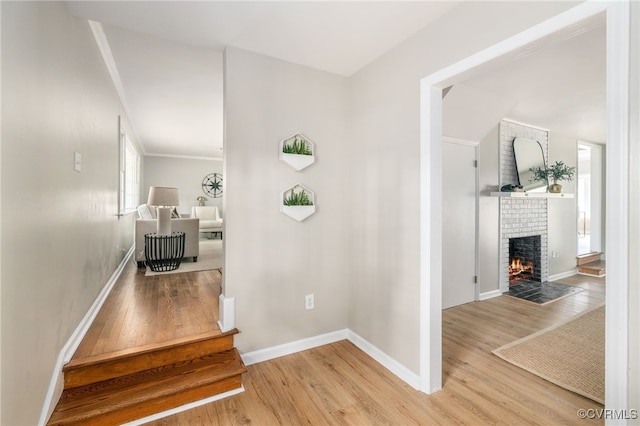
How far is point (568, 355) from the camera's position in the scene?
2.41 m

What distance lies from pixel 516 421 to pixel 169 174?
8.93m

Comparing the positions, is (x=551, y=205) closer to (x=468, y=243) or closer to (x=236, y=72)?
(x=468, y=243)

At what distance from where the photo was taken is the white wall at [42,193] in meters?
1.14

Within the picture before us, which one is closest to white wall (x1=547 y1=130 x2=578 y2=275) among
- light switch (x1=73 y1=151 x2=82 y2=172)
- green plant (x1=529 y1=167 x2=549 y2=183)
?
green plant (x1=529 y1=167 x2=549 y2=183)

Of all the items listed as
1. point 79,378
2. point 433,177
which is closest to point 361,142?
point 433,177

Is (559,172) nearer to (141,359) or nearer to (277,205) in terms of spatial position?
(277,205)

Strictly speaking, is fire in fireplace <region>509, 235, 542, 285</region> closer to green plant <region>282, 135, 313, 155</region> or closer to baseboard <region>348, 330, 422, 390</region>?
baseboard <region>348, 330, 422, 390</region>

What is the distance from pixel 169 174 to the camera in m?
8.38

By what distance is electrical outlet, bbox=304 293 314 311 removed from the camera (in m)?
2.59

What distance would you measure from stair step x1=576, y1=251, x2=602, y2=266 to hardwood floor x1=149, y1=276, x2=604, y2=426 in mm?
3980

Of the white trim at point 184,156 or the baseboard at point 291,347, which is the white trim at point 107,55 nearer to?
the baseboard at point 291,347

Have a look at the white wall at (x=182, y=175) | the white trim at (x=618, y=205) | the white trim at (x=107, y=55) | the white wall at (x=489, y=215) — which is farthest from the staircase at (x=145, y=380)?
the white wall at (x=182, y=175)

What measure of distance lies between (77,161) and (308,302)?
79.6 inches

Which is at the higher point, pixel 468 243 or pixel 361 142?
pixel 361 142
